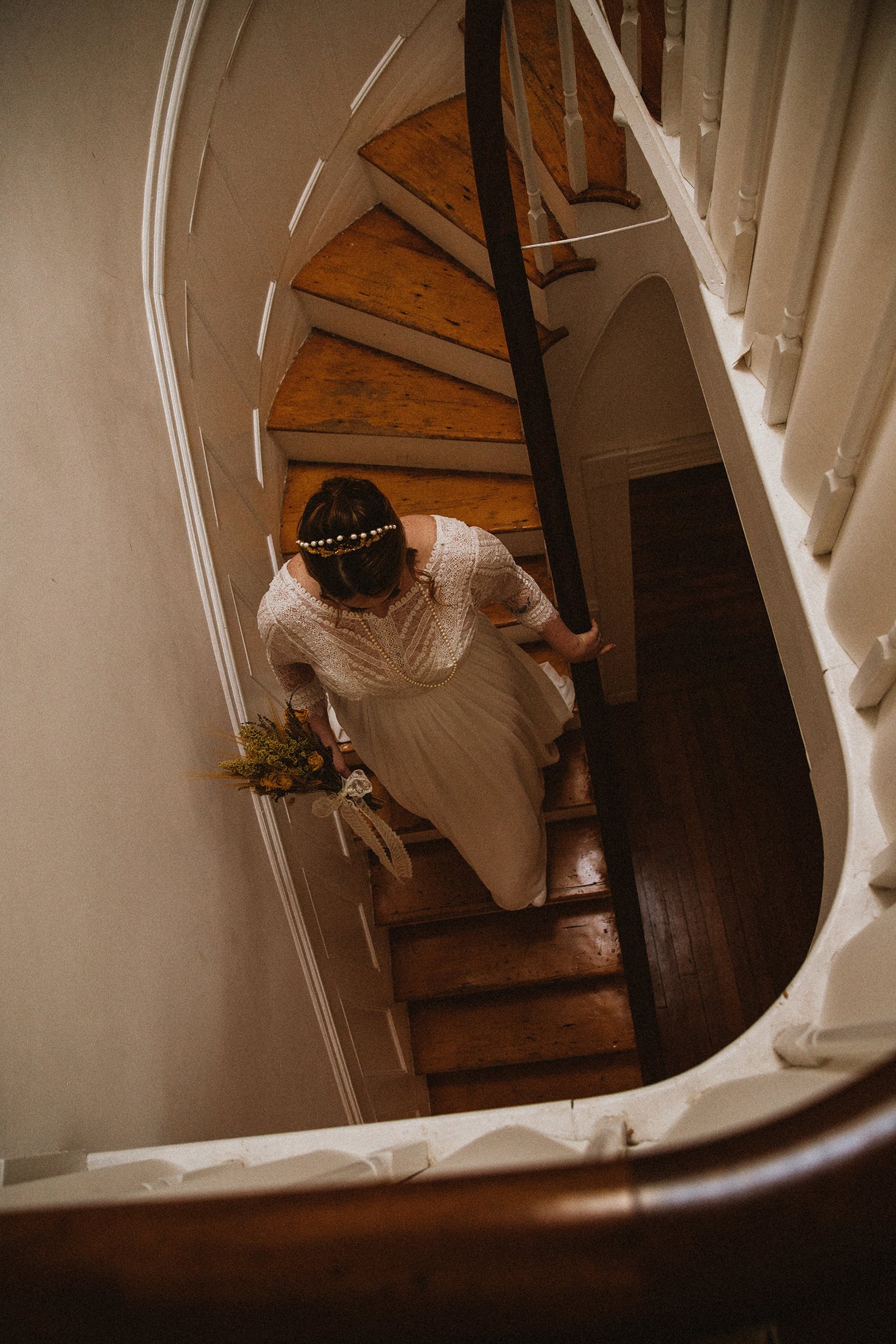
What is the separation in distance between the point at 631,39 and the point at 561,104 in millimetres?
1120

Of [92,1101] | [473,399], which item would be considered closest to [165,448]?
[473,399]

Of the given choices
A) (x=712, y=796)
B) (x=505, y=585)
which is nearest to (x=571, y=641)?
(x=505, y=585)

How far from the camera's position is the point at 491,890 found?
327 centimetres

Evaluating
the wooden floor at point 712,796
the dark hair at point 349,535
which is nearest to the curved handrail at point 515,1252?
the dark hair at point 349,535

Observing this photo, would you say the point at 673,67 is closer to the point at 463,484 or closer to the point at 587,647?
the point at 587,647

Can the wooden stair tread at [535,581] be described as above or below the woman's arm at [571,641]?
below

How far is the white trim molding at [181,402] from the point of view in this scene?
2.51 meters

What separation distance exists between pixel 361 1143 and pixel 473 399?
3019 mm

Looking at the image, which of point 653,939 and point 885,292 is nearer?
point 885,292

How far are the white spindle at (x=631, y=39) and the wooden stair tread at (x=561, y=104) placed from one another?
46 centimetres

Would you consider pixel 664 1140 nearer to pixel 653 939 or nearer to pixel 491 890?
pixel 491 890

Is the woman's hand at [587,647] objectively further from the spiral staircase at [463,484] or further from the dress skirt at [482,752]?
the spiral staircase at [463,484]

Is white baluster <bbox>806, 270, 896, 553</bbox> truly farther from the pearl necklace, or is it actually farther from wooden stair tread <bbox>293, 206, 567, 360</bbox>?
wooden stair tread <bbox>293, 206, 567, 360</bbox>

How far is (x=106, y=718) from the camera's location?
5.78 ft
